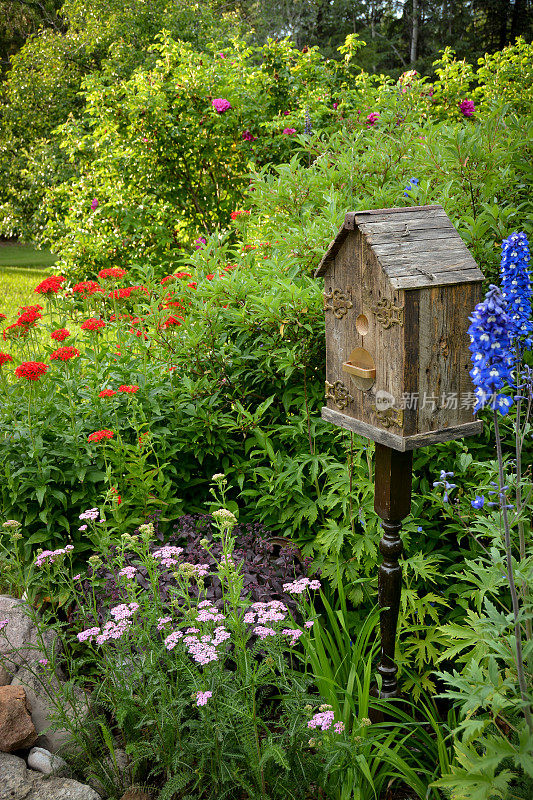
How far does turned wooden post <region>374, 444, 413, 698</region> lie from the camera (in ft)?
7.62

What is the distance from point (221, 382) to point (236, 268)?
0.69 m

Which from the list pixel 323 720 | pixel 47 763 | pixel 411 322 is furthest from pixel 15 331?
pixel 323 720

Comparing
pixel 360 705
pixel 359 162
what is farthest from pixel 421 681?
pixel 359 162

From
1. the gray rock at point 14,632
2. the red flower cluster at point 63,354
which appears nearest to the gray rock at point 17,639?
the gray rock at point 14,632

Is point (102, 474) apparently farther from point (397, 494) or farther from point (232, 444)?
point (397, 494)

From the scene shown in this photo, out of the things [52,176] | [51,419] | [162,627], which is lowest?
[162,627]

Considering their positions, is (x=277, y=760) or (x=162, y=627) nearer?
(x=277, y=760)

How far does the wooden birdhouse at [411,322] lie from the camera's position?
6.81 feet

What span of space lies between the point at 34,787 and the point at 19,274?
14001mm

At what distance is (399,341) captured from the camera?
2.08 meters

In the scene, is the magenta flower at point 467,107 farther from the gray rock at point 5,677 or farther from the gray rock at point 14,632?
the gray rock at point 5,677

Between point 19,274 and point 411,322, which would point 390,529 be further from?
point 19,274

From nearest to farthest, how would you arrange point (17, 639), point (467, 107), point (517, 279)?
point (517, 279)
point (17, 639)
point (467, 107)

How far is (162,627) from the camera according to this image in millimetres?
2268
